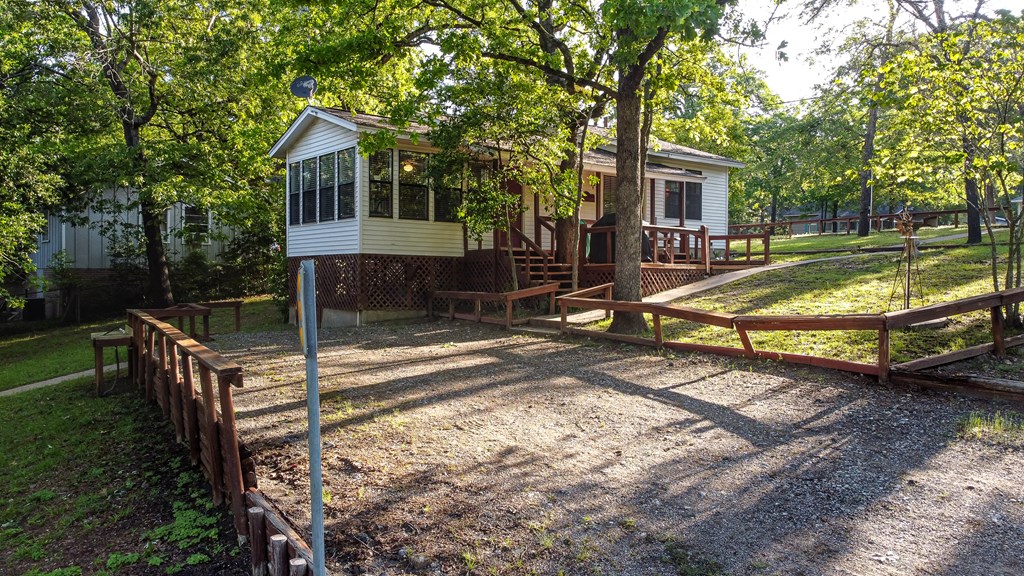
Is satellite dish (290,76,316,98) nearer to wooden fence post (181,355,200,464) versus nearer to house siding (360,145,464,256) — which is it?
house siding (360,145,464,256)

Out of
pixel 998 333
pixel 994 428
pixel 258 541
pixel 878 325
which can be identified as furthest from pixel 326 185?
pixel 994 428

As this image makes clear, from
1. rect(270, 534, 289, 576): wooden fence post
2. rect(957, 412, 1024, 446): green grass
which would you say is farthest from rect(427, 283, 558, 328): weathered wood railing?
rect(270, 534, 289, 576): wooden fence post

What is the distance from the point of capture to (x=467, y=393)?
7188 mm

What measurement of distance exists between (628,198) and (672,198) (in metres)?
11.3

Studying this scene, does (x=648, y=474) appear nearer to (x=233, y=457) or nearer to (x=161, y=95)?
(x=233, y=457)

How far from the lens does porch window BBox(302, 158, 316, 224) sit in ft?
54.7

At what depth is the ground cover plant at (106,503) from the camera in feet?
14.0

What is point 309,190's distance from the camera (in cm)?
1691

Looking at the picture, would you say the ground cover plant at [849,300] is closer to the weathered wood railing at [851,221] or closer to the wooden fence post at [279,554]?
the weathered wood railing at [851,221]

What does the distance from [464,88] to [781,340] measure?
24.6 feet

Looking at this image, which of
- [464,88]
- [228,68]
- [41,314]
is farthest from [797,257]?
[41,314]

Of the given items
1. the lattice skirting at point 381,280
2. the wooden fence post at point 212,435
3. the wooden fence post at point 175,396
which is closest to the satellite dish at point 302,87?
the lattice skirting at point 381,280

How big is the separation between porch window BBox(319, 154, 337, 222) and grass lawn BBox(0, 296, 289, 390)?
9.75 feet

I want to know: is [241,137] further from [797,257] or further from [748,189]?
[748,189]
